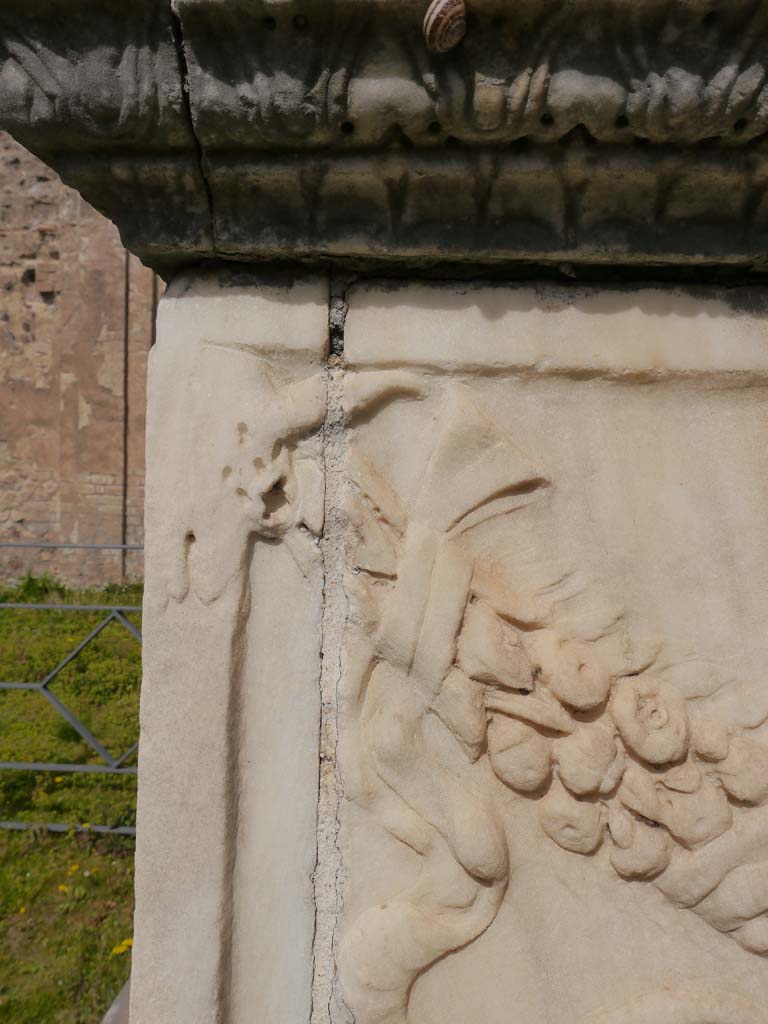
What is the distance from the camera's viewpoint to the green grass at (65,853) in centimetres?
233

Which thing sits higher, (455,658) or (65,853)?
(455,658)

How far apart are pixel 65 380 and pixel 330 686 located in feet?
26.2

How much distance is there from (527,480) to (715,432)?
24cm

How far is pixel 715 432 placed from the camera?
3.03 feet

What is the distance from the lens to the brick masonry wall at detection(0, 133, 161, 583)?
7918mm

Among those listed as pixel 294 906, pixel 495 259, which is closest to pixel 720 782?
pixel 294 906

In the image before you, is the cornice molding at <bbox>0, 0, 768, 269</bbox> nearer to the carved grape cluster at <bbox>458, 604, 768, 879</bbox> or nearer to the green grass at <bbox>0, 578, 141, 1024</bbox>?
the carved grape cluster at <bbox>458, 604, 768, 879</bbox>

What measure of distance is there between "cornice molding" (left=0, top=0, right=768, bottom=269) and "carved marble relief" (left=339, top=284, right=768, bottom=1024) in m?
0.18

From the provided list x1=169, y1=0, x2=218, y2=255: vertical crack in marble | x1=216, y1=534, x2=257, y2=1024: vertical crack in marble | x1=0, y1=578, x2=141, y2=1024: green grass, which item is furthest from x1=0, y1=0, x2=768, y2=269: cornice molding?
x1=0, y1=578, x2=141, y2=1024: green grass

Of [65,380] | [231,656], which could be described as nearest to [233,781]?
[231,656]

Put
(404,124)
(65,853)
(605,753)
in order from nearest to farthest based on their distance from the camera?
(404,124) < (605,753) < (65,853)

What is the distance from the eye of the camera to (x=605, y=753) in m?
0.86

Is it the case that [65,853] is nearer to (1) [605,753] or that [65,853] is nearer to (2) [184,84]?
(1) [605,753]

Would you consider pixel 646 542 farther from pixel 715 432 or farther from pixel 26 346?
pixel 26 346
